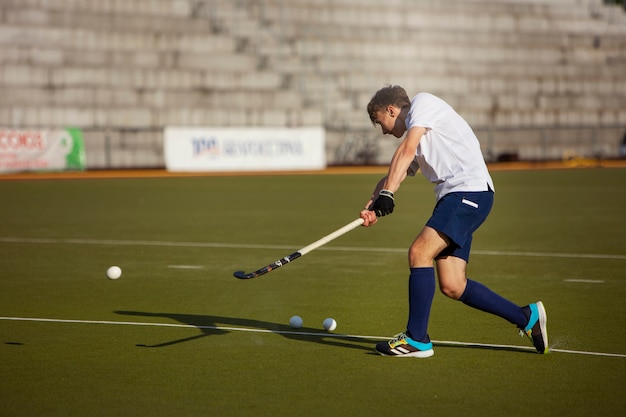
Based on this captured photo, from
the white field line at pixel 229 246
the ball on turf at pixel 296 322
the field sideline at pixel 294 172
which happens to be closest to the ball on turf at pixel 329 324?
the ball on turf at pixel 296 322

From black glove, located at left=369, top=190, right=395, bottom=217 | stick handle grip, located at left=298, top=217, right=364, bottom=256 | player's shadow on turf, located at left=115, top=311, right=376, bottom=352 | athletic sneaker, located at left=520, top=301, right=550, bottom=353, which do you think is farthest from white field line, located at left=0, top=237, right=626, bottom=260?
black glove, located at left=369, top=190, right=395, bottom=217

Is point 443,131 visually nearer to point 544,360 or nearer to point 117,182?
point 544,360

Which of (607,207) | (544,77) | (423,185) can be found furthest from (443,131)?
(544,77)

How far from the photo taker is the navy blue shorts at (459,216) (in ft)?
25.2

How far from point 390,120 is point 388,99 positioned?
Result: 0.15m

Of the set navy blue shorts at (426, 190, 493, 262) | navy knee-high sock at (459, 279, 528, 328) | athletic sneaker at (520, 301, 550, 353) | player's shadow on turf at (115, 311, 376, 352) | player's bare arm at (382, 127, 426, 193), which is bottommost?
player's shadow on turf at (115, 311, 376, 352)

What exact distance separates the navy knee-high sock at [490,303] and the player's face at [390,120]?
3.96 ft

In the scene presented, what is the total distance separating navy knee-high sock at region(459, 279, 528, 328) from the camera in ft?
26.0

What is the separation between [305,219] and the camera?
1897cm

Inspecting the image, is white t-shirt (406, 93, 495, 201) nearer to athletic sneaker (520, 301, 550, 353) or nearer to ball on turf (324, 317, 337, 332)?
athletic sneaker (520, 301, 550, 353)

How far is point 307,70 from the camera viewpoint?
43281 mm

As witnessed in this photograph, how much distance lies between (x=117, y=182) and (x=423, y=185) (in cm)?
838

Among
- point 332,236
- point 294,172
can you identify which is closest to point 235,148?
point 294,172

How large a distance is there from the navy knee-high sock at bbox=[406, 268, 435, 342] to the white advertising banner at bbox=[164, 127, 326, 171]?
27427 millimetres
